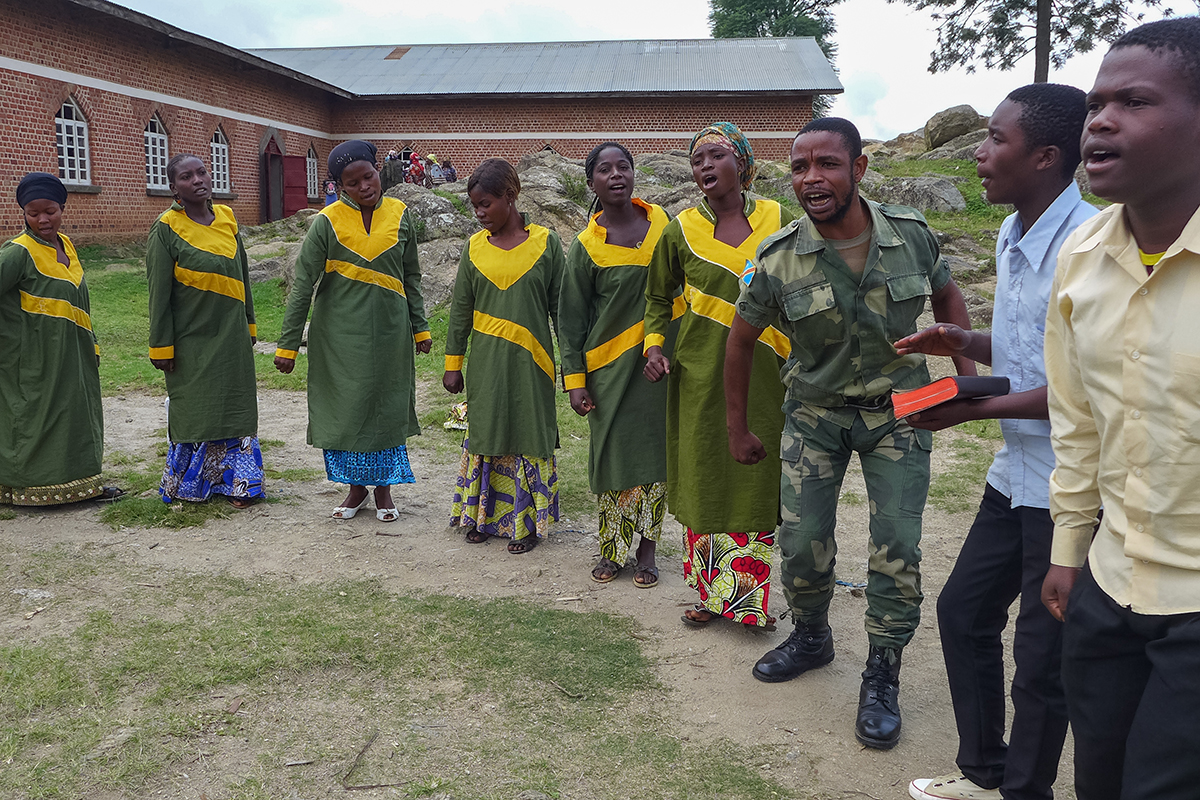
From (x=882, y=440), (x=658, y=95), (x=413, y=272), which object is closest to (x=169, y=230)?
(x=413, y=272)

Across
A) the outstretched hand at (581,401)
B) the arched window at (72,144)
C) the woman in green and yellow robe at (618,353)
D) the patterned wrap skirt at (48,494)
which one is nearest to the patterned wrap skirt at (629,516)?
the woman in green and yellow robe at (618,353)

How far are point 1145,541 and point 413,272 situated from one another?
4.60 meters

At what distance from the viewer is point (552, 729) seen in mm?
3125

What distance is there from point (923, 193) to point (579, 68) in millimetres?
13928

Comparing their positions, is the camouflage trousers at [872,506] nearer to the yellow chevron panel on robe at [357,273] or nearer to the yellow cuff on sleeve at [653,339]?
the yellow cuff on sleeve at [653,339]

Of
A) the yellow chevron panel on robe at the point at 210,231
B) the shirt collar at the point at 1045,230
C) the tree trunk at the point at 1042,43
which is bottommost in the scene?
the shirt collar at the point at 1045,230

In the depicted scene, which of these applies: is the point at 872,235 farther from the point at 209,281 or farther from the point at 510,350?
the point at 209,281

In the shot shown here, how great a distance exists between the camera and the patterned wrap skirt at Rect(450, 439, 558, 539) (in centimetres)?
504

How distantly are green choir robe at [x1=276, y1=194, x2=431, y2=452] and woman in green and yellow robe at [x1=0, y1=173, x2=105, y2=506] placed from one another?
53.7 inches

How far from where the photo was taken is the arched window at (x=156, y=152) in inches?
A: 754

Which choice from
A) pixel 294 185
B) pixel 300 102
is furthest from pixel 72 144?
pixel 300 102

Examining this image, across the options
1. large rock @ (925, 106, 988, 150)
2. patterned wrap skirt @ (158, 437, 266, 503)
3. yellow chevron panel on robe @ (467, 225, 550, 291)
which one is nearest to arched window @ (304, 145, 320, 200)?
large rock @ (925, 106, 988, 150)

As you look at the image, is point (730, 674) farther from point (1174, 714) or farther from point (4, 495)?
point (4, 495)

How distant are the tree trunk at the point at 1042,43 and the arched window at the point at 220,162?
19.8 meters
